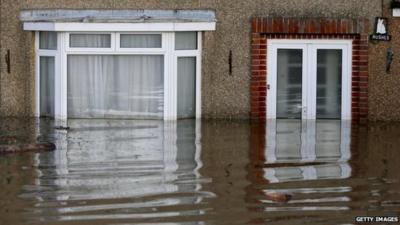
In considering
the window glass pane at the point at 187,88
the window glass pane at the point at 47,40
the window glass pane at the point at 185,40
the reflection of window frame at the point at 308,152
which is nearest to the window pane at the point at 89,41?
the window glass pane at the point at 47,40

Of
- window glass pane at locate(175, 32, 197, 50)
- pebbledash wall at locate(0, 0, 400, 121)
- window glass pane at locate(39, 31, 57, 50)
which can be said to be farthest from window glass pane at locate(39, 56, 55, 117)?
window glass pane at locate(175, 32, 197, 50)

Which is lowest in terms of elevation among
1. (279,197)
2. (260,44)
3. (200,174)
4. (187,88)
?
(279,197)

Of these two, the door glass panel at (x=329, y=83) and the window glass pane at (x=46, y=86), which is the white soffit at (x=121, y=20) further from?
Answer: the door glass panel at (x=329, y=83)

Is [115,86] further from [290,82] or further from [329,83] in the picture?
[329,83]

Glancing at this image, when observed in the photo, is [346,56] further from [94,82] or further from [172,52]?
[94,82]

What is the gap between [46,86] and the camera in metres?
18.5

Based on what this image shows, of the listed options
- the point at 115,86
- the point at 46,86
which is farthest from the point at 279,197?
the point at 46,86

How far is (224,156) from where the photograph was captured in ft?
43.8

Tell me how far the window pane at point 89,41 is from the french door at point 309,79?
121 inches

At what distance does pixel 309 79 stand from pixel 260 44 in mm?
1142

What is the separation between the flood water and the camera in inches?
367

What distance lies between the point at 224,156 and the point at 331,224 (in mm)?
4594

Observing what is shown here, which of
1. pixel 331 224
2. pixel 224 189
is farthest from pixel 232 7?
pixel 331 224

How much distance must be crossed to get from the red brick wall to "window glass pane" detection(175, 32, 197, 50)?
44.0 inches
